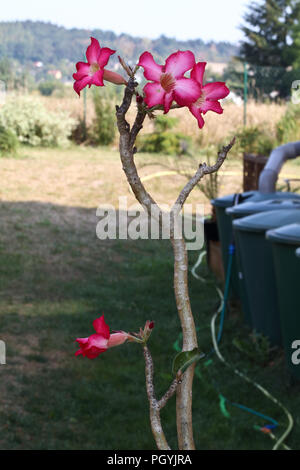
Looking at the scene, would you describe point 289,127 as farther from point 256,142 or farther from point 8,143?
point 8,143

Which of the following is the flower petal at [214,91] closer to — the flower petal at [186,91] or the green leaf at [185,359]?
the flower petal at [186,91]

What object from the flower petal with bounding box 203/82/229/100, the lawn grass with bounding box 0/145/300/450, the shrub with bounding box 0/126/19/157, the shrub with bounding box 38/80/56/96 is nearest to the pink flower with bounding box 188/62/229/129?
the flower petal with bounding box 203/82/229/100

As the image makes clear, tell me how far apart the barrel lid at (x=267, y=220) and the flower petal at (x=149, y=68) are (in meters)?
3.65

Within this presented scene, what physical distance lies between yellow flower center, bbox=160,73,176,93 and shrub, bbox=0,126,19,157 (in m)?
13.5

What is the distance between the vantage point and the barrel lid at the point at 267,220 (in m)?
4.15

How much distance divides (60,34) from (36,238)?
81048 mm

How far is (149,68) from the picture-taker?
1.77ft

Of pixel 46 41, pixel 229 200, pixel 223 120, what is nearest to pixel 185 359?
pixel 229 200

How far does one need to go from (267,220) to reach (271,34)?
42.9 metres

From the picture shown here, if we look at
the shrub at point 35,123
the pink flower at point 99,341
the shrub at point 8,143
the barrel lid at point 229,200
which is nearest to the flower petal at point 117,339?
the pink flower at point 99,341

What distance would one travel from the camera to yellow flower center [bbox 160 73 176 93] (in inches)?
21.2
